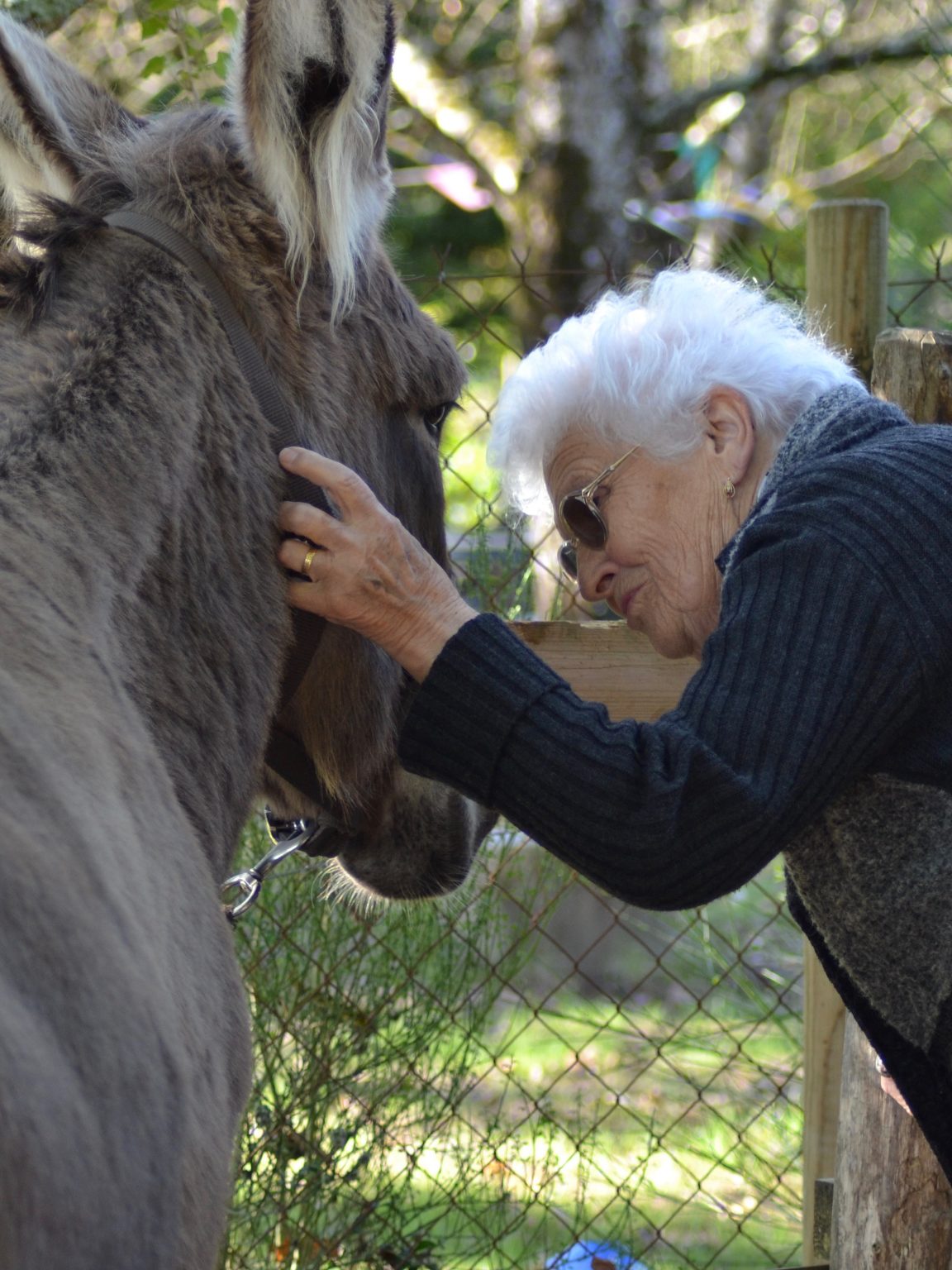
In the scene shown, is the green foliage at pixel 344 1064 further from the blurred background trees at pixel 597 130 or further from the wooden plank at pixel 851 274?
the wooden plank at pixel 851 274

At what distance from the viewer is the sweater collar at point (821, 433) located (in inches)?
75.0

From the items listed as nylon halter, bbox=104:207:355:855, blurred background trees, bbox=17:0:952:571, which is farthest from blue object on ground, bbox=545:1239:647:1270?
nylon halter, bbox=104:207:355:855

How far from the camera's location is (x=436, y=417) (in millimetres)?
2027

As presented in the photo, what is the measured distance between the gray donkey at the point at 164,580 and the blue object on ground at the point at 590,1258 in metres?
1.52

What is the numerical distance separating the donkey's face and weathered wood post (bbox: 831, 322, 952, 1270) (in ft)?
3.64

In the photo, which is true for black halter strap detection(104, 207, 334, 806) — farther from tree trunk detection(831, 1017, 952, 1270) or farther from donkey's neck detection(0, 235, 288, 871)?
tree trunk detection(831, 1017, 952, 1270)

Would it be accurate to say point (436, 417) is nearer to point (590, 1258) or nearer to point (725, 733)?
point (725, 733)

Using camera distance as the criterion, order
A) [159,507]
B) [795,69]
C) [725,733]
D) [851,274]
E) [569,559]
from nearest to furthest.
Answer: [159,507]
[725,733]
[569,559]
[851,274]
[795,69]

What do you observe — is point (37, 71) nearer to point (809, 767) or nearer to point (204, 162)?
point (204, 162)

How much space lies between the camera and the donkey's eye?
1998 mm

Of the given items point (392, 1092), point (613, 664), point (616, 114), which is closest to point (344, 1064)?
point (392, 1092)

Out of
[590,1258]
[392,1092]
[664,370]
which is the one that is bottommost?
[590,1258]

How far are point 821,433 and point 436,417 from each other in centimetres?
57

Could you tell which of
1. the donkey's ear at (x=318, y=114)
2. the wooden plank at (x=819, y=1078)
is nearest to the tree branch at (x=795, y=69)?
the wooden plank at (x=819, y=1078)
